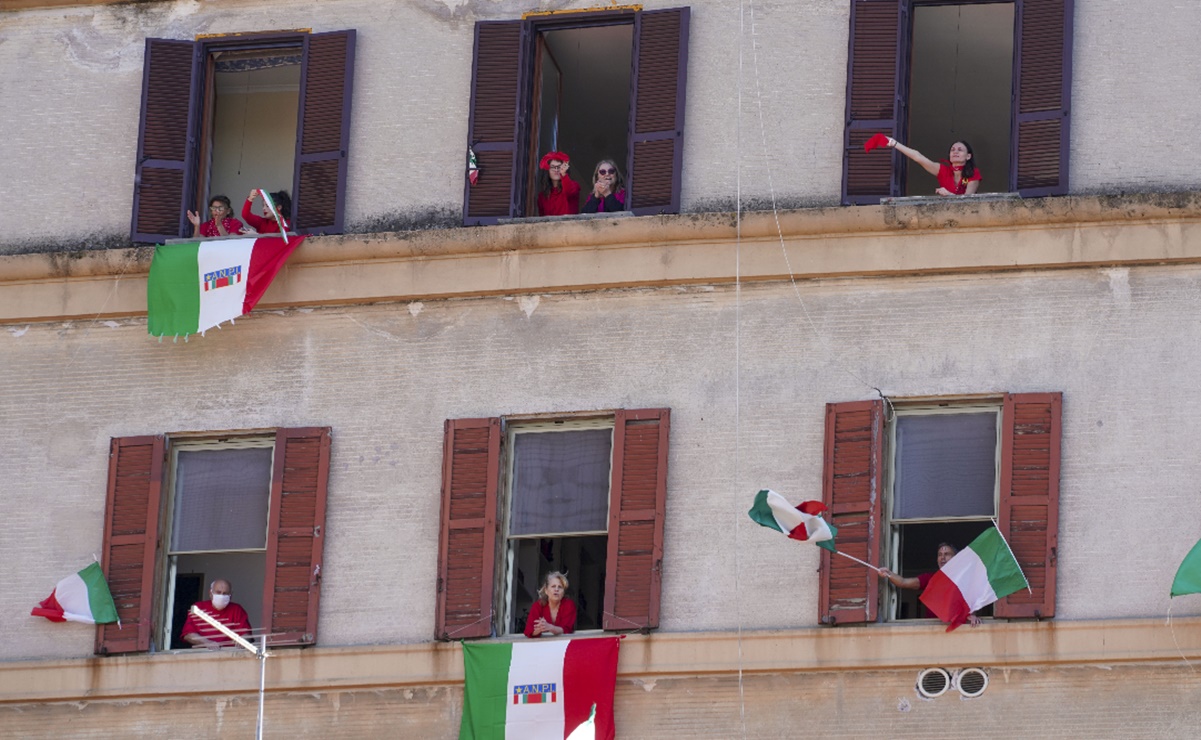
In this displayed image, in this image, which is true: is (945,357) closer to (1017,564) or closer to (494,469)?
(1017,564)

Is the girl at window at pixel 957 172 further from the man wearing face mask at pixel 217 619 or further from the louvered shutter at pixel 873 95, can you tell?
the man wearing face mask at pixel 217 619

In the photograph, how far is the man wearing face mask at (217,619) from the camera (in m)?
28.7

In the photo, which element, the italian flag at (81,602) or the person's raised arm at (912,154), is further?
the italian flag at (81,602)

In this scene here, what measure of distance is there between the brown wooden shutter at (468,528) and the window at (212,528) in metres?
1.05

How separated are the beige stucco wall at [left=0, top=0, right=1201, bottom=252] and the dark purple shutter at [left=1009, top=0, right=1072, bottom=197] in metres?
0.14

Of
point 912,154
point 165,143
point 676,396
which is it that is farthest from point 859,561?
point 165,143

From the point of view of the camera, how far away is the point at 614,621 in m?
27.8

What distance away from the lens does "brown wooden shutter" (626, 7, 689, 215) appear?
2897 centimetres

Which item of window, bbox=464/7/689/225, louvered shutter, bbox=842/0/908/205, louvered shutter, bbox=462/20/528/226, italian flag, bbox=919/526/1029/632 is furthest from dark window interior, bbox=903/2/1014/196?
italian flag, bbox=919/526/1029/632

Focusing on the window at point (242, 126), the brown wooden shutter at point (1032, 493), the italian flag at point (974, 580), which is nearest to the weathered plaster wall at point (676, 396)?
the brown wooden shutter at point (1032, 493)

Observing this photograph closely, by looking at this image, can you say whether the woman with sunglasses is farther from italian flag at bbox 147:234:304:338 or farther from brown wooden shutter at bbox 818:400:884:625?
brown wooden shutter at bbox 818:400:884:625

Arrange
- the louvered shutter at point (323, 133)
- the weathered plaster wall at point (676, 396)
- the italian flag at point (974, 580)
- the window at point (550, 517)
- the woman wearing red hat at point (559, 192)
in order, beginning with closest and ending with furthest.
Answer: the italian flag at point (974, 580), the weathered plaster wall at point (676, 396), the window at point (550, 517), the woman wearing red hat at point (559, 192), the louvered shutter at point (323, 133)

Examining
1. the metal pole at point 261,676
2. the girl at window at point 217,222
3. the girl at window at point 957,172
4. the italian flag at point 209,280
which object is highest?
the girl at window at point 957,172

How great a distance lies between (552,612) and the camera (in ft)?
92.0
